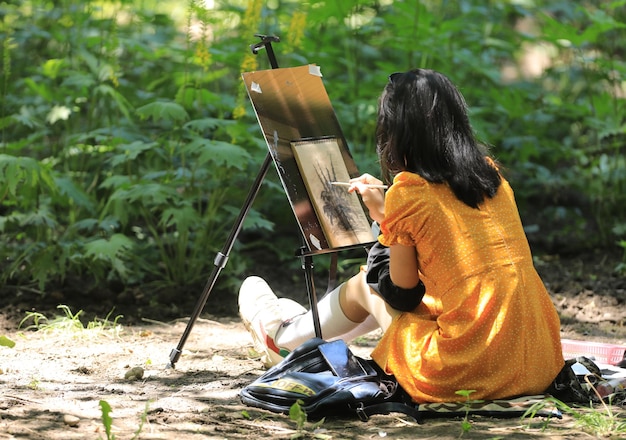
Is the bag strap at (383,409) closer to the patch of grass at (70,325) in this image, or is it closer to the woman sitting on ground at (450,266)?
the woman sitting on ground at (450,266)

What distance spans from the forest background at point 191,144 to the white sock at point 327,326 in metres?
1.09

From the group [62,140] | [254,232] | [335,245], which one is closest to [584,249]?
[254,232]

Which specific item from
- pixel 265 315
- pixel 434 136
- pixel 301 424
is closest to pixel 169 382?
pixel 265 315

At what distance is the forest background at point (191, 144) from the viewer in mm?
4551

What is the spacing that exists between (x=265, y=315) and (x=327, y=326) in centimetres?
32

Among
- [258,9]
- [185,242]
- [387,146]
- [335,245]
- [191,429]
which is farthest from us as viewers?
[185,242]

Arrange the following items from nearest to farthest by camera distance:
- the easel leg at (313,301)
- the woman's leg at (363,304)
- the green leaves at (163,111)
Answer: the woman's leg at (363,304)
the easel leg at (313,301)
the green leaves at (163,111)

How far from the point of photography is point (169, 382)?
3.37 meters

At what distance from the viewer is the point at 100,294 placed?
15.2 ft

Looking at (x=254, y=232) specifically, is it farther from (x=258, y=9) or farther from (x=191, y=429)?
(x=191, y=429)

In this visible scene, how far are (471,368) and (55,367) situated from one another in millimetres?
1679

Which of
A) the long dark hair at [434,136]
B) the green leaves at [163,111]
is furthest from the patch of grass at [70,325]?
the long dark hair at [434,136]

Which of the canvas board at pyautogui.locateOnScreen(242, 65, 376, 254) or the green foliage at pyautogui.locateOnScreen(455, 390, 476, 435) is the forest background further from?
the green foliage at pyautogui.locateOnScreen(455, 390, 476, 435)

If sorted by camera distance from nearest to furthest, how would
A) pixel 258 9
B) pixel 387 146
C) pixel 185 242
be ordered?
1. pixel 387 146
2. pixel 258 9
3. pixel 185 242
